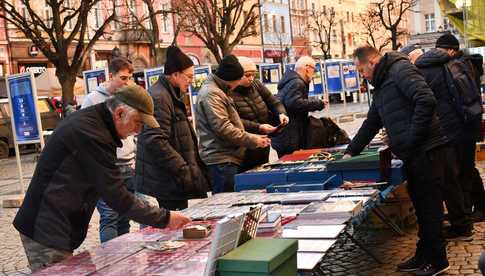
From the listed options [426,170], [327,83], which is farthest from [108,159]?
[327,83]

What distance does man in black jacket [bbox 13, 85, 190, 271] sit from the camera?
329 centimetres

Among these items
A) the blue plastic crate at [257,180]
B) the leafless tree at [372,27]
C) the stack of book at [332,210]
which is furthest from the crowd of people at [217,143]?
the leafless tree at [372,27]

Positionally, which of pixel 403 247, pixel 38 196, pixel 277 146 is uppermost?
pixel 38 196

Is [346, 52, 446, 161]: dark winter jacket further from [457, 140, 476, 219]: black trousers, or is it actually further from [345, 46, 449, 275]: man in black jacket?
[457, 140, 476, 219]: black trousers

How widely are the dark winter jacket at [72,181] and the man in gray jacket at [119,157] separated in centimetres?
174

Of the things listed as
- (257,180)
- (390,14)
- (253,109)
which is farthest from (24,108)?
(390,14)

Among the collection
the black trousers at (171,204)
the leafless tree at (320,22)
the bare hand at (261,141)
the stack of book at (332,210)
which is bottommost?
the black trousers at (171,204)

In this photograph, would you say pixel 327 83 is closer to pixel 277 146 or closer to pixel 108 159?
pixel 277 146

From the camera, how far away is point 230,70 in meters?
5.80

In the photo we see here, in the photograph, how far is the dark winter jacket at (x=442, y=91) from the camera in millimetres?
6188

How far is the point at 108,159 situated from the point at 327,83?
18649mm

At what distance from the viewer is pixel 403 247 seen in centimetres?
601

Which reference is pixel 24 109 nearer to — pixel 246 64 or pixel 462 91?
pixel 246 64

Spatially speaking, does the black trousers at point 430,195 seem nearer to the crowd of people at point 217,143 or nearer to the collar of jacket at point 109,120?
the crowd of people at point 217,143
